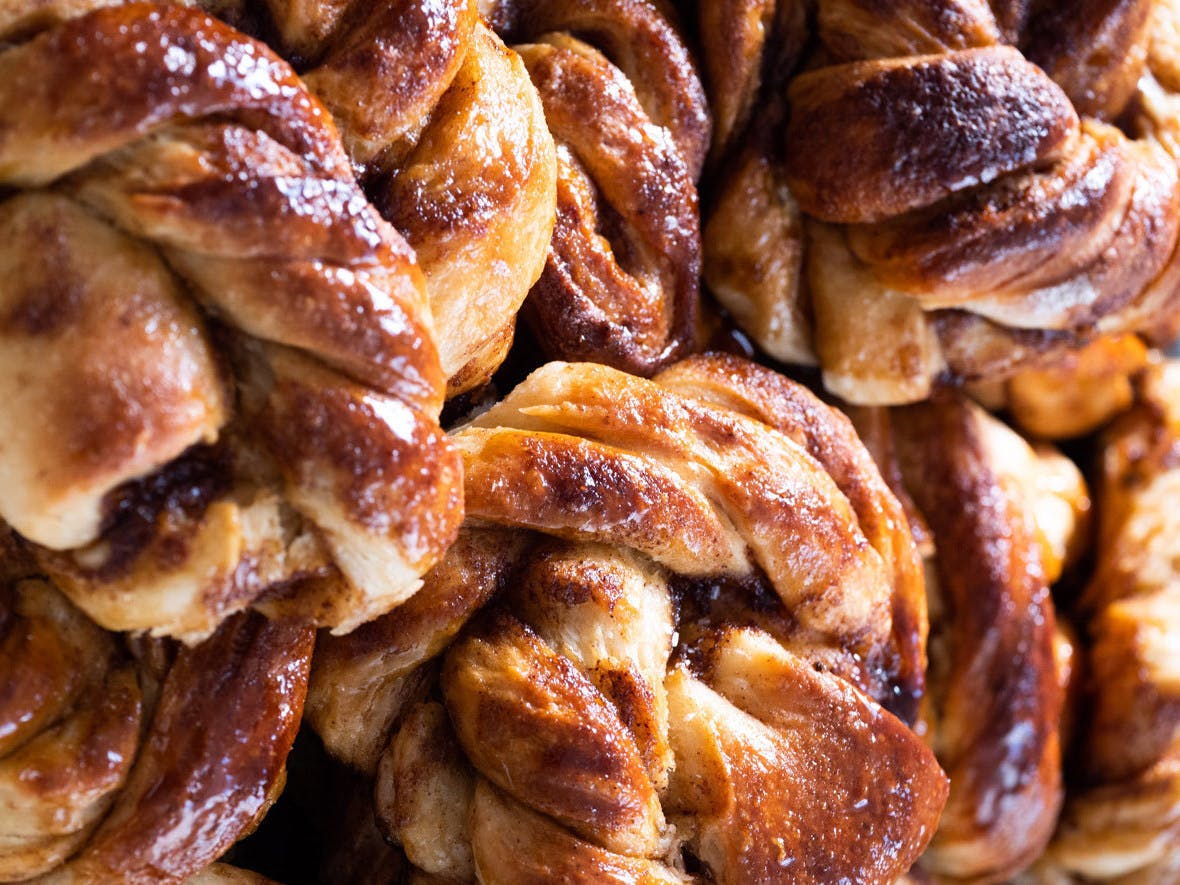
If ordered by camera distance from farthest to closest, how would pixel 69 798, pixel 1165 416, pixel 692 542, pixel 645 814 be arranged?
pixel 1165 416 < pixel 692 542 < pixel 645 814 < pixel 69 798

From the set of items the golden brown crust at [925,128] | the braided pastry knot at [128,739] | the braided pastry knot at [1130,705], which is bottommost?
the braided pastry knot at [1130,705]

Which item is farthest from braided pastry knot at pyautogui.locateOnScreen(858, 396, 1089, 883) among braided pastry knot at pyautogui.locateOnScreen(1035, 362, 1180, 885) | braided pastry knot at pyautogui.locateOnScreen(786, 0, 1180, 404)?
braided pastry knot at pyautogui.locateOnScreen(786, 0, 1180, 404)

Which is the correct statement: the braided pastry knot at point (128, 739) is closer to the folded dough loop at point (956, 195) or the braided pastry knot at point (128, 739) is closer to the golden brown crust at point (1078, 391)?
the folded dough loop at point (956, 195)

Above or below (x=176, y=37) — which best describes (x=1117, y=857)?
below

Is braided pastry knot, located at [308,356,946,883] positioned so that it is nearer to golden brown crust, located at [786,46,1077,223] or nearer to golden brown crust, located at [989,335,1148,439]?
golden brown crust, located at [786,46,1077,223]

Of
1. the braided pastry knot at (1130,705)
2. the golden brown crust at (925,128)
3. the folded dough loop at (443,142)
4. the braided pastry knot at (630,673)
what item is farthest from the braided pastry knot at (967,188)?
the braided pastry knot at (1130,705)

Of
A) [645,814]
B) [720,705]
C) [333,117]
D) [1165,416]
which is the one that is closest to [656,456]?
[720,705]

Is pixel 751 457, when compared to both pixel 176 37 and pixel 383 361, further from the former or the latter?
pixel 176 37

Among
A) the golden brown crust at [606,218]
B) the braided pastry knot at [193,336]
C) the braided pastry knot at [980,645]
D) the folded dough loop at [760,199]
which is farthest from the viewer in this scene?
the braided pastry knot at [980,645]
